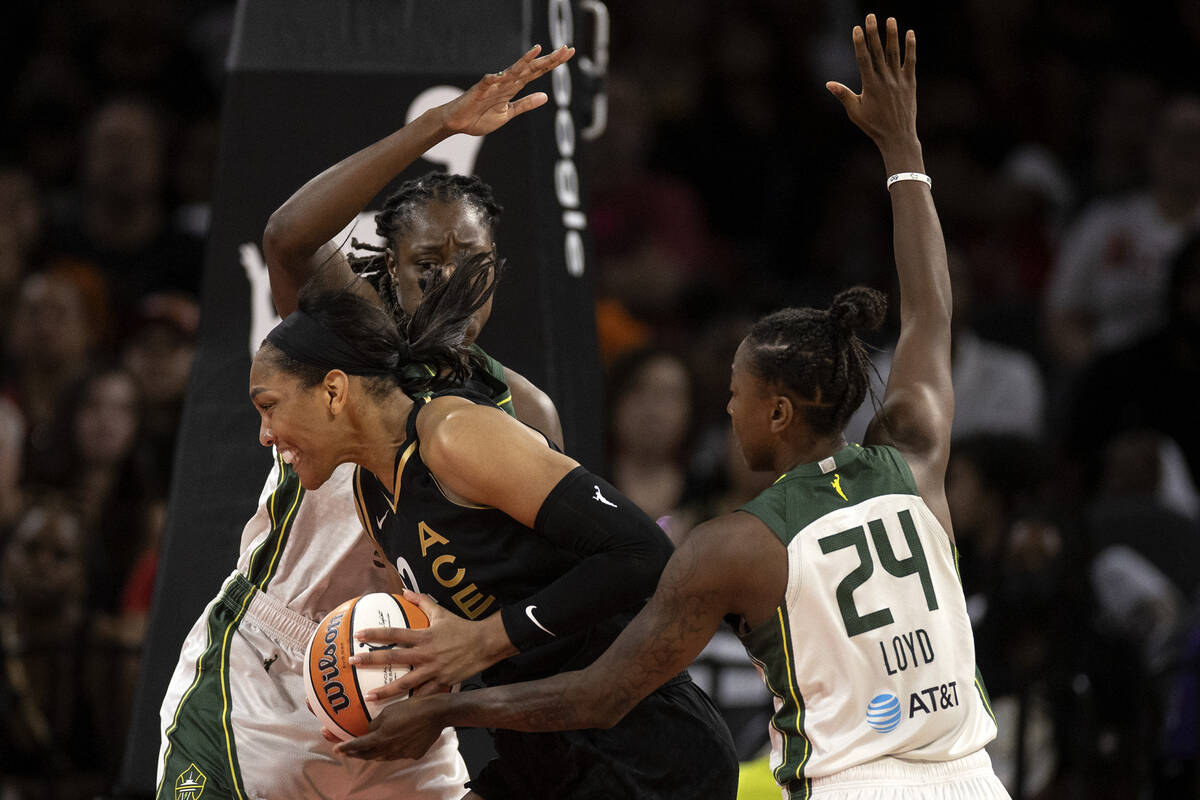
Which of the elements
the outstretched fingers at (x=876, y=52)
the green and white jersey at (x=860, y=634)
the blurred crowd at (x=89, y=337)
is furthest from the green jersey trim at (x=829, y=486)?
the blurred crowd at (x=89, y=337)

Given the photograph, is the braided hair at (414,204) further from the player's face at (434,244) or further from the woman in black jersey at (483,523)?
the woman in black jersey at (483,523)

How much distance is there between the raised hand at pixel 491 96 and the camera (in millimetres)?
3426

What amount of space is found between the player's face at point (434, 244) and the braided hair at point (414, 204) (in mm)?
17

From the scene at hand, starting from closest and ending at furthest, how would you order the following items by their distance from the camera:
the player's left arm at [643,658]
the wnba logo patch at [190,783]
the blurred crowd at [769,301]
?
the player's left arm at [643,658] → the wnba logo patch at [190,783] → the blurred crowd at [769,301]

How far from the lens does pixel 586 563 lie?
311 centimetres

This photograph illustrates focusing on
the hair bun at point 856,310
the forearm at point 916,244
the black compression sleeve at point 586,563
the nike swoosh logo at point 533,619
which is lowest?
the nike swoosh logo at point 533,619

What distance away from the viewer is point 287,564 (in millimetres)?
3736

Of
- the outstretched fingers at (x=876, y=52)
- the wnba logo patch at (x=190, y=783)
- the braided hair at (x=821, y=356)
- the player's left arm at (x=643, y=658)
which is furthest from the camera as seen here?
the outstretched fingers at (x=876, y=52)

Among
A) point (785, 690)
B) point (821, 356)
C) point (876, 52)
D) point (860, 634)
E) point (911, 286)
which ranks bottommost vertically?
point (785, 690)

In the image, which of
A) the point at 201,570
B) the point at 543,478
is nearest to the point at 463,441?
the point at 543,478

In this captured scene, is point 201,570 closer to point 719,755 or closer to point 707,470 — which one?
point 719,755

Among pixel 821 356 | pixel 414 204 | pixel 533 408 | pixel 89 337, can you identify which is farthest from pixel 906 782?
pixel 89 337

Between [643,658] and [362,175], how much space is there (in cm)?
121

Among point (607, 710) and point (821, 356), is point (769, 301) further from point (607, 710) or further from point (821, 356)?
point (607, 710)
